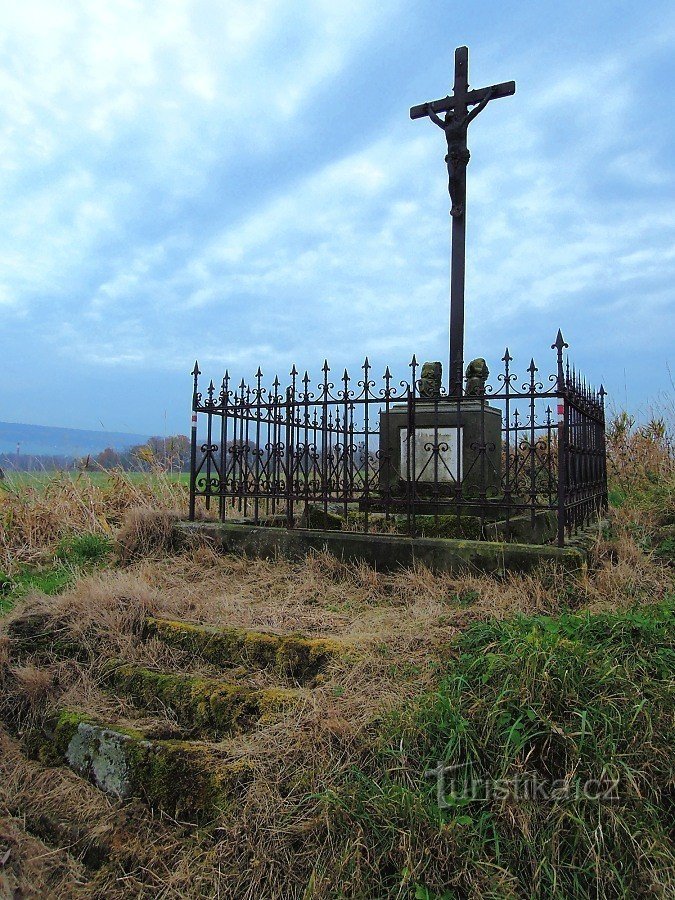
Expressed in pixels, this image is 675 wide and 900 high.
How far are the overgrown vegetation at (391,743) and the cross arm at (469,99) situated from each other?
222 inches

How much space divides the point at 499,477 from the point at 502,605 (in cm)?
225

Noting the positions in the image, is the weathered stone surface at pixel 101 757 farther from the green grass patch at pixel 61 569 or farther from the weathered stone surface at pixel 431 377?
the weathered stone surface at pixel 431 377

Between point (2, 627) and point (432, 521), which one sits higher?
point (432, 521)

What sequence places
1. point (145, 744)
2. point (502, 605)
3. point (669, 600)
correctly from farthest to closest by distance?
point (502, 605) < point (669, 600) < point (145, 744)

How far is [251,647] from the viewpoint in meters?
4.01

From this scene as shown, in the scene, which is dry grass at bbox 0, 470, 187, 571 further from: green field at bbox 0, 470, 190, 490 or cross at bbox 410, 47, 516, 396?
cross at bbox 410, 47, 516, 396

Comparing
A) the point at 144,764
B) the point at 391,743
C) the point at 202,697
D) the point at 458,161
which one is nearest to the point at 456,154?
the point at 458,161

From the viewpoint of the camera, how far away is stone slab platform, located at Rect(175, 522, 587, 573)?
16.3 ft

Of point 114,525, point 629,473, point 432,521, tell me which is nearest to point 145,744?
point 432,521

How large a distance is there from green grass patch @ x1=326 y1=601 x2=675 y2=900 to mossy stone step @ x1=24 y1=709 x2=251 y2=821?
0.70 metres

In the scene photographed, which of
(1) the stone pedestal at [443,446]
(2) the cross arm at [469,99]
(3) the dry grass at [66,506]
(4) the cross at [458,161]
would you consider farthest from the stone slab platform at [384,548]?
(2) the cross arm at [469,99]

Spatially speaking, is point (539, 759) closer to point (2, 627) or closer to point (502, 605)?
point (502, 605)

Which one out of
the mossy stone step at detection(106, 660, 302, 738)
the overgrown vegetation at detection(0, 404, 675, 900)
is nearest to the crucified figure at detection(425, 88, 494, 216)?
the overgrown vegetation at detection(0, 404, 675, 900)

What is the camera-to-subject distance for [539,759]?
261 centimetres
